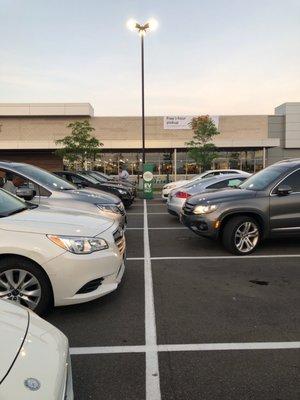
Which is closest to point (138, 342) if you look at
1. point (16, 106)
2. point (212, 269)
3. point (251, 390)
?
point (251, 390)

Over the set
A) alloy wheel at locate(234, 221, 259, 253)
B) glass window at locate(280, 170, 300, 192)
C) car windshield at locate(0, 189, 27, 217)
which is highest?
glass window at locate(280, 170, 300, 192)

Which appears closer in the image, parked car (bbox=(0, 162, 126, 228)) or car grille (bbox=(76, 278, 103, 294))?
car grille (bbox=(76, 278, 103, 294))

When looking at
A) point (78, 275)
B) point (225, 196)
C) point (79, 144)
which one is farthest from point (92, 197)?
point (79, 144)

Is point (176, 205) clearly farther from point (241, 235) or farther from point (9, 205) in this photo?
point (9, 205)

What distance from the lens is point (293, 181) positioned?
26.9ft

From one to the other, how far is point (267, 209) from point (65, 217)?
422 cm

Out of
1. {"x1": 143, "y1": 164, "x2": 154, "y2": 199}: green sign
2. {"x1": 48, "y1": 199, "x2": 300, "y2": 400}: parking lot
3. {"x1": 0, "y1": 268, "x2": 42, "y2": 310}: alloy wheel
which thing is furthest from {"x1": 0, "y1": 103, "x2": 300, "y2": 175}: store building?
{"x1": 0, "y1": 268, "x2": 42, "y2": 310}: alloy wheel

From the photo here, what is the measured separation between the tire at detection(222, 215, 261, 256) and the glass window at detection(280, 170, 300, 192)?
0.98 m

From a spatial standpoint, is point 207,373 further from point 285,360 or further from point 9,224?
point 9,224

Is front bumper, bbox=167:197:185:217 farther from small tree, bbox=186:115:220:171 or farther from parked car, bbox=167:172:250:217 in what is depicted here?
small tree, bbox=186:115:220:171

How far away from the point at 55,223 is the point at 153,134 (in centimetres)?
3569

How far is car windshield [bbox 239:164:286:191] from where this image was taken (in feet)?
27.2

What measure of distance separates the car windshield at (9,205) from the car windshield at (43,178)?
2.94 m

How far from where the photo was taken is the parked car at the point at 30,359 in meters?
1.90
